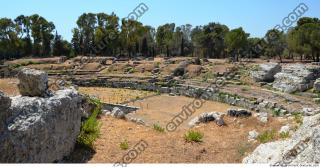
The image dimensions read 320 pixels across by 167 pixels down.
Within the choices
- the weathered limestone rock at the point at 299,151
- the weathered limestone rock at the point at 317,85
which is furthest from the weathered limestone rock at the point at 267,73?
the weathered limestone rock at the point at 299,151

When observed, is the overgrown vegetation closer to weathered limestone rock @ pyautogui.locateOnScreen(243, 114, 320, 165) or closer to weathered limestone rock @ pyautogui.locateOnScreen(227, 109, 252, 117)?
weathered limestone rock @ pyautogui.locateOnScreen(227, 109, 252, 117)

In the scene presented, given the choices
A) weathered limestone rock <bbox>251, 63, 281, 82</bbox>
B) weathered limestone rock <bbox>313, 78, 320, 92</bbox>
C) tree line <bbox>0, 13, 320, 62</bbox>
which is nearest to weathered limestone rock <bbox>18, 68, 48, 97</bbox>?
weathered limestone rock <bbox>313, 78, 320, 92</bbox>

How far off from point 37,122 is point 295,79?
1462 inches

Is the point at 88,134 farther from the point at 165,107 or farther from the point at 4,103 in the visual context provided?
the point at 165,107

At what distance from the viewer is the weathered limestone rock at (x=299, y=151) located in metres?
5.54

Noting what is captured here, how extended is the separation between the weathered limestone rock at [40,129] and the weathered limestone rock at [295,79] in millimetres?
33957

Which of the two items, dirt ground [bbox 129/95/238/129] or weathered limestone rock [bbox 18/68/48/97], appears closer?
weathered limestone rock [bbox 18/68/48/97]

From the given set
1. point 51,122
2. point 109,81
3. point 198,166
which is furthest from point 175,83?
point 198,166

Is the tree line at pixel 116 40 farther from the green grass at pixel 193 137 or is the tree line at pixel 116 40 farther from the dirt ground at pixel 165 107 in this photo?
the green grass at pixel 193 137

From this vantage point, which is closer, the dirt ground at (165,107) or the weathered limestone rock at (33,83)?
the weathered limestone rock at (33,83)

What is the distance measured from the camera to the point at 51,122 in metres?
9.52

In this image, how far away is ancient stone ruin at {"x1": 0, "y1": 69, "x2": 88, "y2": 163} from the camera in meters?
8.20

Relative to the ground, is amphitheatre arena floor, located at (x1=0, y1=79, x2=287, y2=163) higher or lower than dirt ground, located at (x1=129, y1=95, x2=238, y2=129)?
higher

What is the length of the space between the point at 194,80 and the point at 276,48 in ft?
141
